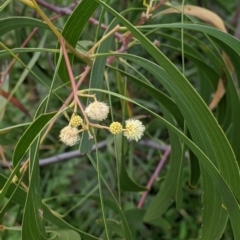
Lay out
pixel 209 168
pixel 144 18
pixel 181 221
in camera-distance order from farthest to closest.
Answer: pixel 181 221
pixel 144 18
pixel 209 168

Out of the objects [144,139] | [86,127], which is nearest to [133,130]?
[86,127]

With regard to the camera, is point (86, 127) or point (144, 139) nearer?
point (86, 127)

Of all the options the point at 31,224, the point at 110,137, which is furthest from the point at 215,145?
the point at 110,137

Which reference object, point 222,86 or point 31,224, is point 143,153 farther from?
point 31,224

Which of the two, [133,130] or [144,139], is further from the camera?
[144,139]

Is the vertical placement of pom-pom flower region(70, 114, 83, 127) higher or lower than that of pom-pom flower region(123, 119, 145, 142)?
lower

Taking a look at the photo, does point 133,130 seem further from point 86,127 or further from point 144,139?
point 144,139

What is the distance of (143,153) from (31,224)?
1168 mm

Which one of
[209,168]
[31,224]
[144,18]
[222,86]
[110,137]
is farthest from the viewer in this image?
[110,137]

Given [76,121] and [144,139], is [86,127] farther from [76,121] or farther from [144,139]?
[144,139]

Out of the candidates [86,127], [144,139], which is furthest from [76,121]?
[144,139]

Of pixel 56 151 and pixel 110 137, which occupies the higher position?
pixel 110 137

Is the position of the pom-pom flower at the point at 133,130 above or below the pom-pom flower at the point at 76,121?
above

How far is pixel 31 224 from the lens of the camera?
661mm
